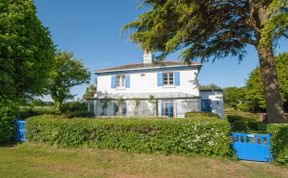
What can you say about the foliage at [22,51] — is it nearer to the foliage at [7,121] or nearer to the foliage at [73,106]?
the foliage at [7,121]

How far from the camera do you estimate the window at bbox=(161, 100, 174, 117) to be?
772 inches

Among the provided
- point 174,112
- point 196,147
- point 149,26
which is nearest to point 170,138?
point 196,147

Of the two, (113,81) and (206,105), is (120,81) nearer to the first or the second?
(113,81)

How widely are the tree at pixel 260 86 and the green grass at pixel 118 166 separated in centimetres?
2069

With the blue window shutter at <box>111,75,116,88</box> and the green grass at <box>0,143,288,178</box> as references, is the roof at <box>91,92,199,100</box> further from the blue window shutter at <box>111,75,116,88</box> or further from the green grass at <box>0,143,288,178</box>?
the green grass at <box>0,143,288,178</box>

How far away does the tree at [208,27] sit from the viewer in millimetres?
8484

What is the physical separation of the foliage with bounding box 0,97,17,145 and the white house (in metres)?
12.3

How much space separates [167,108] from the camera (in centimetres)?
1969

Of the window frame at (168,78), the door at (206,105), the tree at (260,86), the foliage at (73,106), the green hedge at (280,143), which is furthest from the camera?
the foliage at (73,106)

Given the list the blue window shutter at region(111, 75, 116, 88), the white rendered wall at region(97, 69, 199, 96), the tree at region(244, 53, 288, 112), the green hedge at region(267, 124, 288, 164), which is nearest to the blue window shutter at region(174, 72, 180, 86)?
the white rendered wall at region(97, 69, 199, 96)

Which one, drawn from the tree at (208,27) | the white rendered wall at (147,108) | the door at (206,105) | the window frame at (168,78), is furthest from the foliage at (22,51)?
the door at (206,105)

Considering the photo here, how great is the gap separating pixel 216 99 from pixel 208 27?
11373mm

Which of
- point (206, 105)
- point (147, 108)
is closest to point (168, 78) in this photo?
point (147, 108)

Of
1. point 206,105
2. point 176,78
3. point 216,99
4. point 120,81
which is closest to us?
point 216,99
